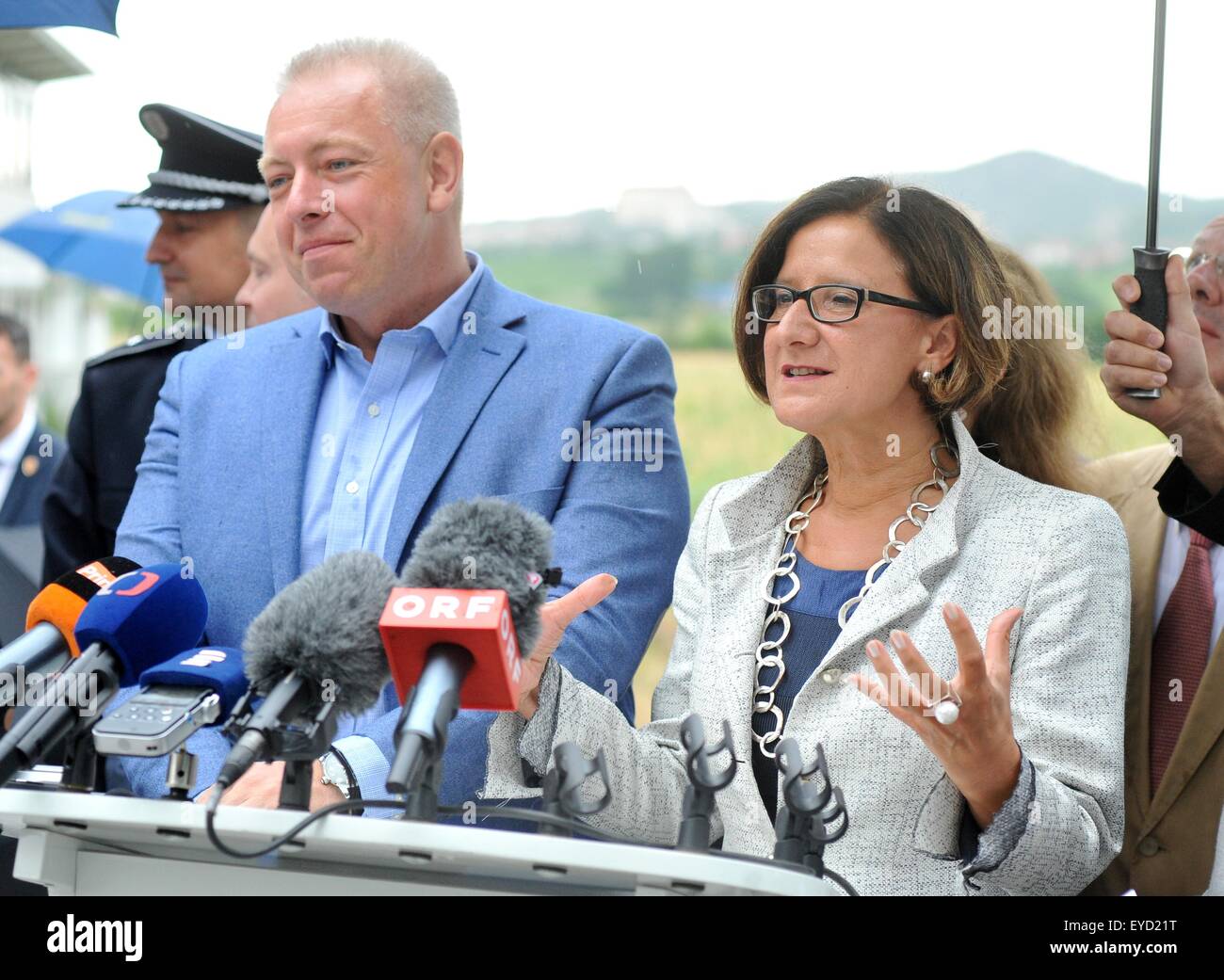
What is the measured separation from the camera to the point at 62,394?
7742 mm

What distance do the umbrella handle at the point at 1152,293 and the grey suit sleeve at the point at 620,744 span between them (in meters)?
0.83

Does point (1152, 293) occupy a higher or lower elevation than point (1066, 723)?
higher

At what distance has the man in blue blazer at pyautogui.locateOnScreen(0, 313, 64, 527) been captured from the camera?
4.53 meters

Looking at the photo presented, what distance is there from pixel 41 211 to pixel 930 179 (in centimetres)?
455

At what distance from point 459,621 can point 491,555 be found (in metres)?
0.13

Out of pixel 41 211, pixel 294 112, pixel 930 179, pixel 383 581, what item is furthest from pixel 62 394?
pixel 383 581

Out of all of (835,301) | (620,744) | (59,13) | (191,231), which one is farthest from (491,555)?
(191,231)

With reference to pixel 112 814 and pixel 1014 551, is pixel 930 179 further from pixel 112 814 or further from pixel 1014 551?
pixel 112 814

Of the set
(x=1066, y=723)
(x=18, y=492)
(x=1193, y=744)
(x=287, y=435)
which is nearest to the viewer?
(x=1066, y=723)
